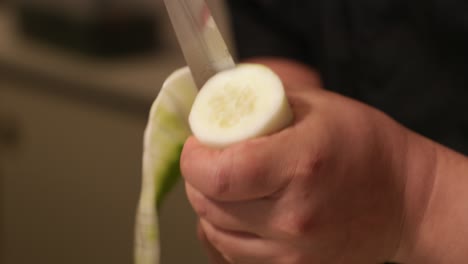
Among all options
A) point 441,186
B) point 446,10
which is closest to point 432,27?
point 446,10

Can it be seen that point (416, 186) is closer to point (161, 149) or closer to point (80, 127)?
point (161, 149)

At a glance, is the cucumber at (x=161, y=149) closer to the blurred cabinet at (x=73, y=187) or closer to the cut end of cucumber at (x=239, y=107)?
the cut end of cucumber at (x=239, y=107)

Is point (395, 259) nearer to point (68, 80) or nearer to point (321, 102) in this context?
point (321, 102)

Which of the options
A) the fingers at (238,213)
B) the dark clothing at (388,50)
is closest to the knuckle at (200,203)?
the fingers at (238,213)

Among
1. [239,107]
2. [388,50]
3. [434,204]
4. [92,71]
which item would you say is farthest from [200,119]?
[92,71]

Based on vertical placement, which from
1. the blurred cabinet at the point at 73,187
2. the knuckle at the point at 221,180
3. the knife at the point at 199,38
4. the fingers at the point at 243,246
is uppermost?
the knife at the point at 199,38
